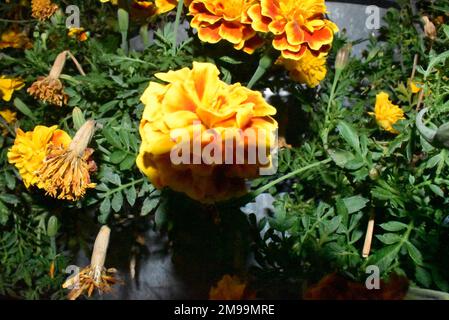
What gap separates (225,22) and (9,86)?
408mm

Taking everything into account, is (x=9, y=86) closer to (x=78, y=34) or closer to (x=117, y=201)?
(x=78, y=34)

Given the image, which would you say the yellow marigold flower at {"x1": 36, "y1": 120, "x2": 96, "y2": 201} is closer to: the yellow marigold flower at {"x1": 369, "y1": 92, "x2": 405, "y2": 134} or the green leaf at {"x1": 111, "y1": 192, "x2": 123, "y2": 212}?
the green leaf at {"x1": 111, "y1": 192, "x2": 123, "y2": 212}

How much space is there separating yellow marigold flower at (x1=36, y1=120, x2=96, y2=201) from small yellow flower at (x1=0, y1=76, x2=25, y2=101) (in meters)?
0.29

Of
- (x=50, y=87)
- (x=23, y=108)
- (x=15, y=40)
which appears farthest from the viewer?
(x=15, y=40)

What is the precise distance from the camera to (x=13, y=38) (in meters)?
0.87

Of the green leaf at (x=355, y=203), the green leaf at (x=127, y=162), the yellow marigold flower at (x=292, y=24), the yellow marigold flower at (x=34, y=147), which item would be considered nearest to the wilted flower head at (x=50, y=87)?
the yellow marigold flower at (x=34, y=147)

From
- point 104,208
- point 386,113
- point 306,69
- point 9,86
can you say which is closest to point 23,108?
point 9,86

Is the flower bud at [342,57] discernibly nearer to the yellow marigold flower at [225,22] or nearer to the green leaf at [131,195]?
the yellow marigold flower at [225,22]

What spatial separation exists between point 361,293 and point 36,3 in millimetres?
652

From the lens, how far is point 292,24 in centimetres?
50

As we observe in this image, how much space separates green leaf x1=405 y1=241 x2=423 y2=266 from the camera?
1.42ft

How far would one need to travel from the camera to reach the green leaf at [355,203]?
497 millimetres
